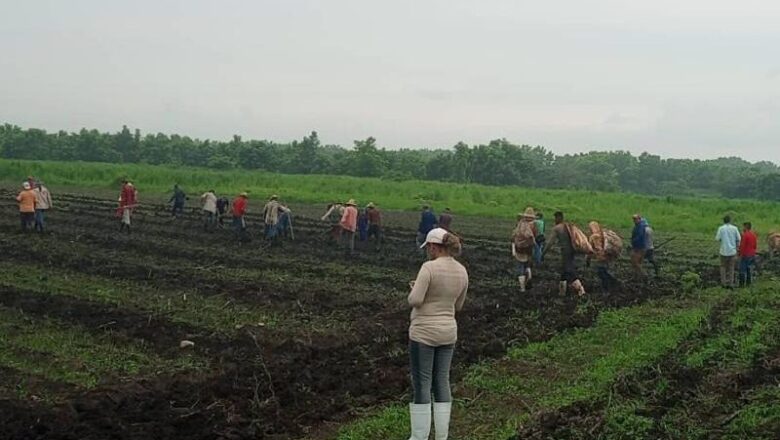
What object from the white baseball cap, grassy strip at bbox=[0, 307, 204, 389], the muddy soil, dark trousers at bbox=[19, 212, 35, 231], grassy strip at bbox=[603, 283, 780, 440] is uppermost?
the white baseball cap

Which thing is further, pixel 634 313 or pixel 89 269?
pixel 89 269

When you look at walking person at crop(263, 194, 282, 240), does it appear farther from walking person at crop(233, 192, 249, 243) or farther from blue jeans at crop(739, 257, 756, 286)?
blue jeans at crop(739, 257, 756, 286)

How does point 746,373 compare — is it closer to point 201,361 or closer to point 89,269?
point 201,361

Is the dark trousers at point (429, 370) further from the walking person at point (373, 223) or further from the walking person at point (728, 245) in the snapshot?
the walking person at point (373, 223)

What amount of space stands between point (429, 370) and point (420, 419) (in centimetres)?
42

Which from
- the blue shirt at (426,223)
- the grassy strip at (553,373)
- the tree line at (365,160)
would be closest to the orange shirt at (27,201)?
the blue shirt at (426,223)

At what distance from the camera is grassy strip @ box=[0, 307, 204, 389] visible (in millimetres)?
9781

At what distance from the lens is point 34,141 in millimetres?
91125

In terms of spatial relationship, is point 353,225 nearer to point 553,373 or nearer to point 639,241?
point 639,241

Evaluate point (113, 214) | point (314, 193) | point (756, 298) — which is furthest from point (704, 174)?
point (756, 298)

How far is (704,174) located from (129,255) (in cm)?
9459

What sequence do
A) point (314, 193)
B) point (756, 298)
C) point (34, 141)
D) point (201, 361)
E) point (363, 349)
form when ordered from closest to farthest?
point (201, 361) → point (363, 349) → point (756, 298) → point (314, 193) → point (34, 141)

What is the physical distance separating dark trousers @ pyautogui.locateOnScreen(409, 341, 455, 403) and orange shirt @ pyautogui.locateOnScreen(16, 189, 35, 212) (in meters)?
18.4

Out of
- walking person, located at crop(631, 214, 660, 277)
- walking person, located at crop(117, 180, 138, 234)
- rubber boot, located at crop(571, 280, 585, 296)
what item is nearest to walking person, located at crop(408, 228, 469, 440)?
rubber boot, located at crop(571, 280, 585, 296)
